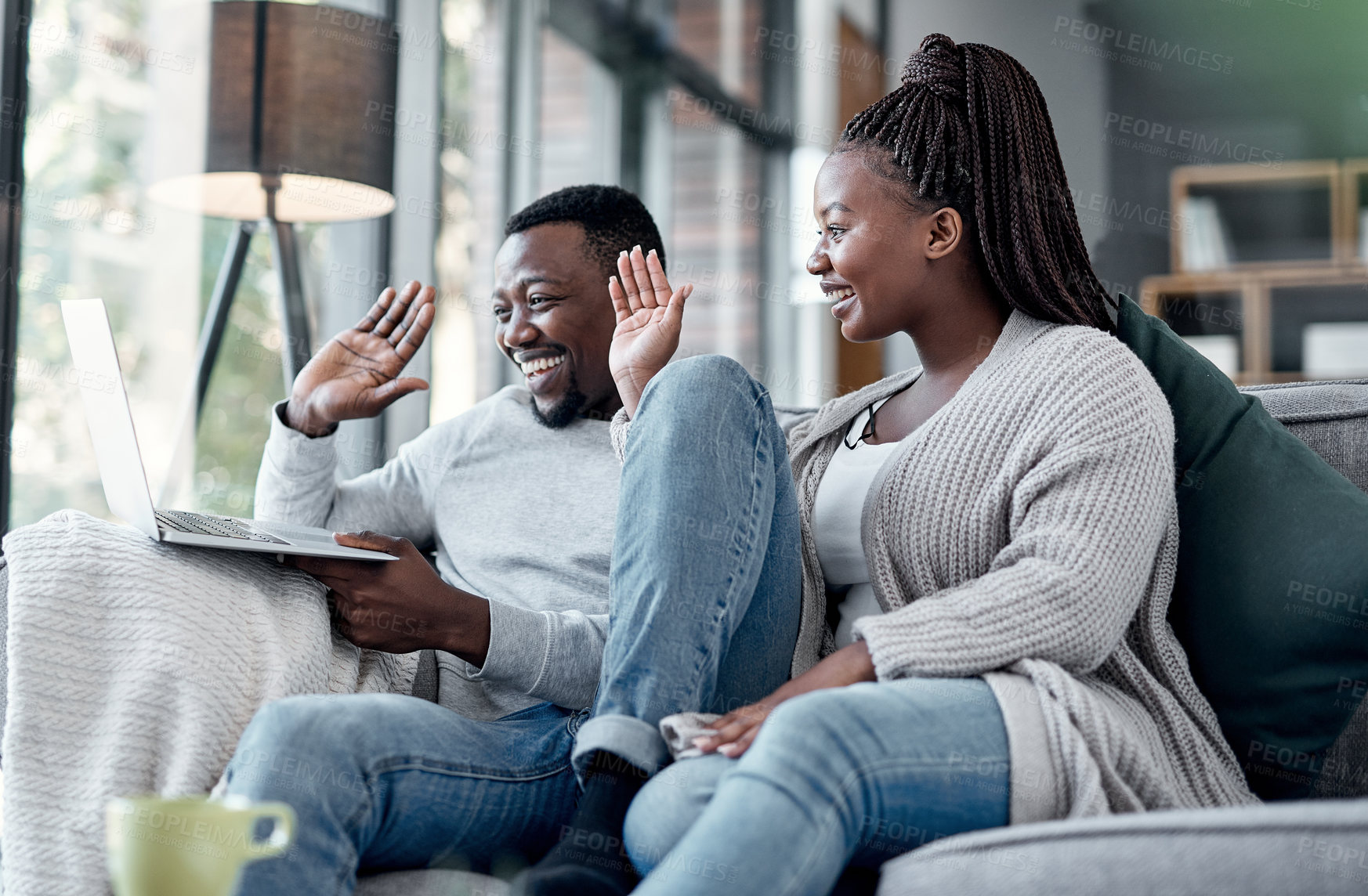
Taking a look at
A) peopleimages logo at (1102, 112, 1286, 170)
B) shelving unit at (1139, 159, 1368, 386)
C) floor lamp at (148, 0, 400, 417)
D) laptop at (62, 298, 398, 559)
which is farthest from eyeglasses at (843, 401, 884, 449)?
peopleimages logo at (1102, 112, 1286, 170)

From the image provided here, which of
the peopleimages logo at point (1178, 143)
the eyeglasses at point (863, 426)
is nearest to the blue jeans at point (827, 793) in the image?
the eyeglasses at point (863, 426)

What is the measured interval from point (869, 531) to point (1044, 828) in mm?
448

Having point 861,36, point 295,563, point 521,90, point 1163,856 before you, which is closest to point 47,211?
point 295,563

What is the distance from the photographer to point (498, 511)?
4.93ft

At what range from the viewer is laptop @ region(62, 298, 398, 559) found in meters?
1.11

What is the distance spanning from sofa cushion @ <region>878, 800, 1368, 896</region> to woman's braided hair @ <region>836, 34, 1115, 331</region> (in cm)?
62

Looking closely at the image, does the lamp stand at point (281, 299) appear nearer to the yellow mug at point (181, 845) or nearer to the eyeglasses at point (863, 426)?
the eyeglasses at point (863, 426)

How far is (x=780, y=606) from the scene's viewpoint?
1.16 meters

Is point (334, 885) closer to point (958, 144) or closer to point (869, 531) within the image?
point (869, 531)

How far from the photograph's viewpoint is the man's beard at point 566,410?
1586 mm

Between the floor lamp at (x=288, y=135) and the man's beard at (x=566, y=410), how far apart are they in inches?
27.4

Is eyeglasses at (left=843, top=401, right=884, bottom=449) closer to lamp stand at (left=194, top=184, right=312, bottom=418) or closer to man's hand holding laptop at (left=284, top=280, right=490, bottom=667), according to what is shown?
man's hand holding laptop at (left=284, top=280, right=490, bottom=667)

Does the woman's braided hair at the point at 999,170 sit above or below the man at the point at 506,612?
above

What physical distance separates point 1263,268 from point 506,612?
3.22 metres
